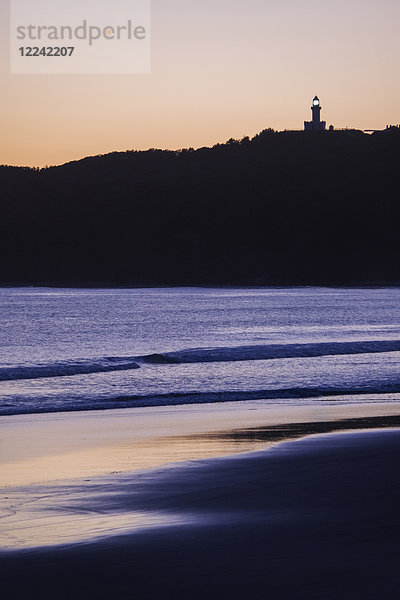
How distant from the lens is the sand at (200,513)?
19.5 feet

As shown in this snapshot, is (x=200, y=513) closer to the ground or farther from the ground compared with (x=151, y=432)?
farther from the ground

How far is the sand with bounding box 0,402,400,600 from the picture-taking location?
5.96m

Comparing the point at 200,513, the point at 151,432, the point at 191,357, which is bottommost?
the point at 191,357

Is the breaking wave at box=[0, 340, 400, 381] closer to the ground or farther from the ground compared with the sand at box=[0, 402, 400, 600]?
closer to the ground

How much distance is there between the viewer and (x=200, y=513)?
8008mm

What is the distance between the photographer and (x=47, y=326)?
2359 inches

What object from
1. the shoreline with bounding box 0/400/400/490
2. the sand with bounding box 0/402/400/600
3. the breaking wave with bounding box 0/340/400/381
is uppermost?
the sand with bounding box 0/402/400/600

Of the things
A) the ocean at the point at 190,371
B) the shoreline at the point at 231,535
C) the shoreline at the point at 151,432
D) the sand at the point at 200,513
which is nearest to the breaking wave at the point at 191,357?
the ocean at the point at 190,371

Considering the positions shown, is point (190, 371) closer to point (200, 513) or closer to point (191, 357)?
point (191, 357)

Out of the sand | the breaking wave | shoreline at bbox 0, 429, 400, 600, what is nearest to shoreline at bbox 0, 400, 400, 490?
the sand

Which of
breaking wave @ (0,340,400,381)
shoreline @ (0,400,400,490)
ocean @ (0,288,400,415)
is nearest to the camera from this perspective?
shoreline @ (0,400,400,490)

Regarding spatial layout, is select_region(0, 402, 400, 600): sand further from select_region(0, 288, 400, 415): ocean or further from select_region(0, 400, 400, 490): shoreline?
select_region(0, 288, 400, 415): ocean

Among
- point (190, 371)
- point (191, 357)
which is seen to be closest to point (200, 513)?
point (190, 371)

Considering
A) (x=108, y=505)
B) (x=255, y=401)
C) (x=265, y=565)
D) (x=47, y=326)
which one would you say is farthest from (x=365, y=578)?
(x=47, y=326)
